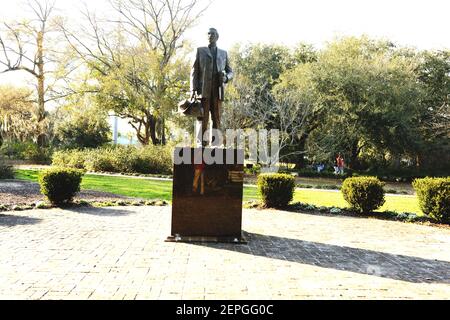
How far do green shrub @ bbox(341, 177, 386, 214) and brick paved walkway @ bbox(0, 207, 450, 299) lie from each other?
1.76 m

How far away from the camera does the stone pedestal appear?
22.1 feet

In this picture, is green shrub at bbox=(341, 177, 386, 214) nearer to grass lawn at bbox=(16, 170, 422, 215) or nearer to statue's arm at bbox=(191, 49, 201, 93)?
grass lawn at bbox=(16, 170, 422, 215)

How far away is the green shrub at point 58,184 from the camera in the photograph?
32.8ft

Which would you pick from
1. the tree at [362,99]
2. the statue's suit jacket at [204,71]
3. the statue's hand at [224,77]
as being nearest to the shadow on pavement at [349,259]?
the statue's suit jacket at [204,71]

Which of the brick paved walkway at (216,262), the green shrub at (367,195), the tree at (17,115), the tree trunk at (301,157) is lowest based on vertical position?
the brick paved walkway at (216,262)

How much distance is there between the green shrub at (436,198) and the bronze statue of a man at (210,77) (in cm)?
589

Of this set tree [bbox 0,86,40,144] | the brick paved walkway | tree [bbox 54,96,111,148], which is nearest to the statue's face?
the brick paved walkway

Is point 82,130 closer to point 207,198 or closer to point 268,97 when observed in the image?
point 268,97

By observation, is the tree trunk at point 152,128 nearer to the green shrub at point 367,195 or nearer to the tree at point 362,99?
the tree at point 362,99

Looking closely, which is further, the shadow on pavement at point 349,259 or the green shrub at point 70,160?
the green shrub at point 70,160

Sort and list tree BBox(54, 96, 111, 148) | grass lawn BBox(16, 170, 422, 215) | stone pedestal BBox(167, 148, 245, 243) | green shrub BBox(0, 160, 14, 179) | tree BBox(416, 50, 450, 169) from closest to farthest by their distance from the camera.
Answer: stone pedestal BBox(167, 148, 245, 243)
grass lawn BBox(16, 170, 422, 215)
green shrub BBox(0, 160, 14, 179)
tree BBox(416, 50, 450, 169)
tree BBox(54, 96, 111, 148)
